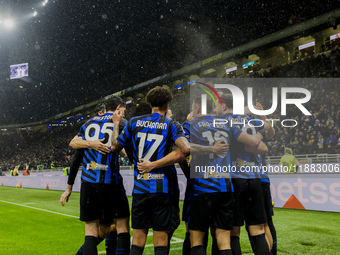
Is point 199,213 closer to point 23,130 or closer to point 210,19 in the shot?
point 210,19

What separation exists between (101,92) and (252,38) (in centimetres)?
2239

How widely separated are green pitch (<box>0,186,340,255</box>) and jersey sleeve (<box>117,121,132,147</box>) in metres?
2.69

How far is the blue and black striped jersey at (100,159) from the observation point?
349 cm

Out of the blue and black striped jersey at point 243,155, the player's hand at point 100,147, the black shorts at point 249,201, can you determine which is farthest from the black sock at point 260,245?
the player's hand at point 100,147

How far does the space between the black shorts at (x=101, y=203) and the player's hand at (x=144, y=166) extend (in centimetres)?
70

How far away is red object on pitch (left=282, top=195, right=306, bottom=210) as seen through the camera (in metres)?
8.88

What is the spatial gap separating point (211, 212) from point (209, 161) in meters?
0.54

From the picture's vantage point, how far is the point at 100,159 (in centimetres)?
353

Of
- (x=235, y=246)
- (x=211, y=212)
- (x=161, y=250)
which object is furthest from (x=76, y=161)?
(x=235, y=246)

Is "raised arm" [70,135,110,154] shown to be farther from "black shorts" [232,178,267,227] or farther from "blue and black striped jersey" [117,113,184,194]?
"black shorts" [232,178,267,227]

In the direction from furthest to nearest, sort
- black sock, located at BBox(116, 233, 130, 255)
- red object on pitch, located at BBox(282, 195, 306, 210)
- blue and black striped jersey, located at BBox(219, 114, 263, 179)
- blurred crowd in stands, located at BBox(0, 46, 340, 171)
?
1. blurred crowd in stands, located at BBox(0, 46, 340, 171)
2. red object on pitch, located at BBox(282, 195, 306, 210)
3. blue and black striped jersey, located at BBox(219, 114, 263, 179)
4. black sock, located at BBox(116, 233, 130, 255)

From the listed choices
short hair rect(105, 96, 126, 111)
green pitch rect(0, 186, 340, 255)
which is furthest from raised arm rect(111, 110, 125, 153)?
green pitch rect(0, 186, 340, 255)

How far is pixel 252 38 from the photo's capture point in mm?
23781

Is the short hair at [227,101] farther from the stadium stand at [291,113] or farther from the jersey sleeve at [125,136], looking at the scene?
the jersey sleeve at [125,136]
